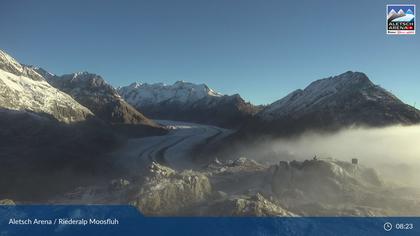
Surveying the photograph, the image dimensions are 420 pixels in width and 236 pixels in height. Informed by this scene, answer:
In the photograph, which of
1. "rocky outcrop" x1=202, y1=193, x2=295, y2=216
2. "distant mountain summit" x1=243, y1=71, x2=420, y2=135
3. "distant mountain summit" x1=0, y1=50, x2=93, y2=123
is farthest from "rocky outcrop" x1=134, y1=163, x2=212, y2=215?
"distant mountain summit" x1=0, y1=50, x2=93, y2=123

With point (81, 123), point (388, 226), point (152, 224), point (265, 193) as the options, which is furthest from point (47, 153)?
point (388, 226)

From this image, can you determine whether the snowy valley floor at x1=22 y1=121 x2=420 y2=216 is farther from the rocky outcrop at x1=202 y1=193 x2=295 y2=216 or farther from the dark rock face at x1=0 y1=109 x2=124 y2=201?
the dark rock face at x1=0 y1=109 x2=124 y2=201

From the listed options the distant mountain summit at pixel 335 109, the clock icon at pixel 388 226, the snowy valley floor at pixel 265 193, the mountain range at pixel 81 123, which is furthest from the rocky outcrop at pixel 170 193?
the distant mountain summit at pixel 335 109

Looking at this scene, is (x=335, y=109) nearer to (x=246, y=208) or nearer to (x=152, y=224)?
(x=246, y=208)

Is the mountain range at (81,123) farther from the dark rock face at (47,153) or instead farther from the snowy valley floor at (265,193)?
the snowy valley floor at (265,193)

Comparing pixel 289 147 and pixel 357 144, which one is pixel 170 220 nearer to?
pixel 357 144
